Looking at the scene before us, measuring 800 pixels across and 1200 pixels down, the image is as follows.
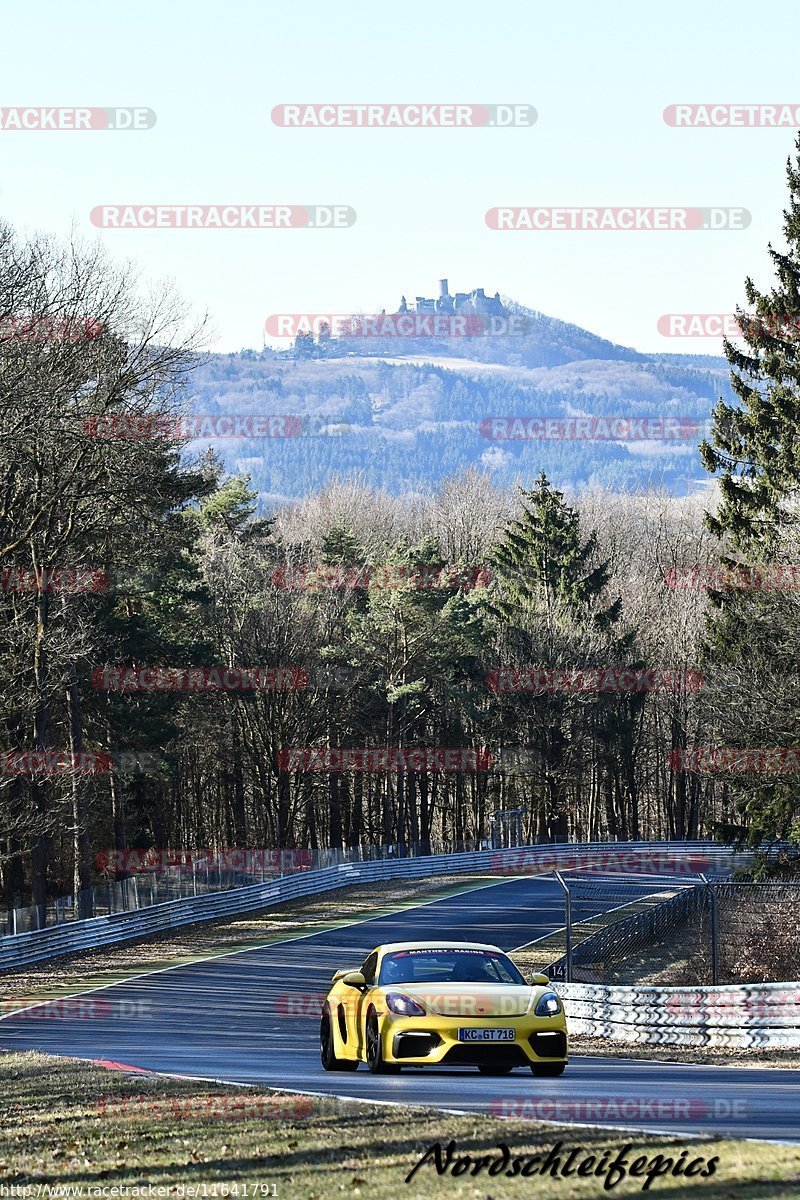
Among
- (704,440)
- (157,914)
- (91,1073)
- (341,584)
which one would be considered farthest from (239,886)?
(91,1073)

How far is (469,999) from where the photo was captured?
14.0 metres

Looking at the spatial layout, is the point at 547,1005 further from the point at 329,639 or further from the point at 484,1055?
the point at 329,639

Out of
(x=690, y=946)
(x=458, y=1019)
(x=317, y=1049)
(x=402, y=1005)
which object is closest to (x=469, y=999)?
(x=458, y=1019)

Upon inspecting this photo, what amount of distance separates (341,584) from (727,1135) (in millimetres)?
61727

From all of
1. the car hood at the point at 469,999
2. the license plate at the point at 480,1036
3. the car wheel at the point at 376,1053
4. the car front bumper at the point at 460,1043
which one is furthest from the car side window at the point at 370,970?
the license plate at the point at 480,1036

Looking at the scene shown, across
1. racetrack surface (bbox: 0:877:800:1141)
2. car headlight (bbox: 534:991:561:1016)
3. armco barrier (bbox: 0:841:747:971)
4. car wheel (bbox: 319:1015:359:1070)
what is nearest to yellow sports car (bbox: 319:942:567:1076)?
car headlight (bbox: 534:991:561:1016)

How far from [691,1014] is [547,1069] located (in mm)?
6616

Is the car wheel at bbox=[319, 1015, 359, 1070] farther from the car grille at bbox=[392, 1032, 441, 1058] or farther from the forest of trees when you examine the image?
the forest of trees

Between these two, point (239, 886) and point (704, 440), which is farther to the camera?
point (239, 886)

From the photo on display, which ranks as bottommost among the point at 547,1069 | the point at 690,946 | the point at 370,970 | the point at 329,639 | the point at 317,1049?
the point at 690,946

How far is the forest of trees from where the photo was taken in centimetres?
3562

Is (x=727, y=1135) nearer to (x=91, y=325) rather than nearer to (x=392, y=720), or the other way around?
(x=91, y=325)

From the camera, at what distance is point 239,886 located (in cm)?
4759

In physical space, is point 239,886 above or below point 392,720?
below
